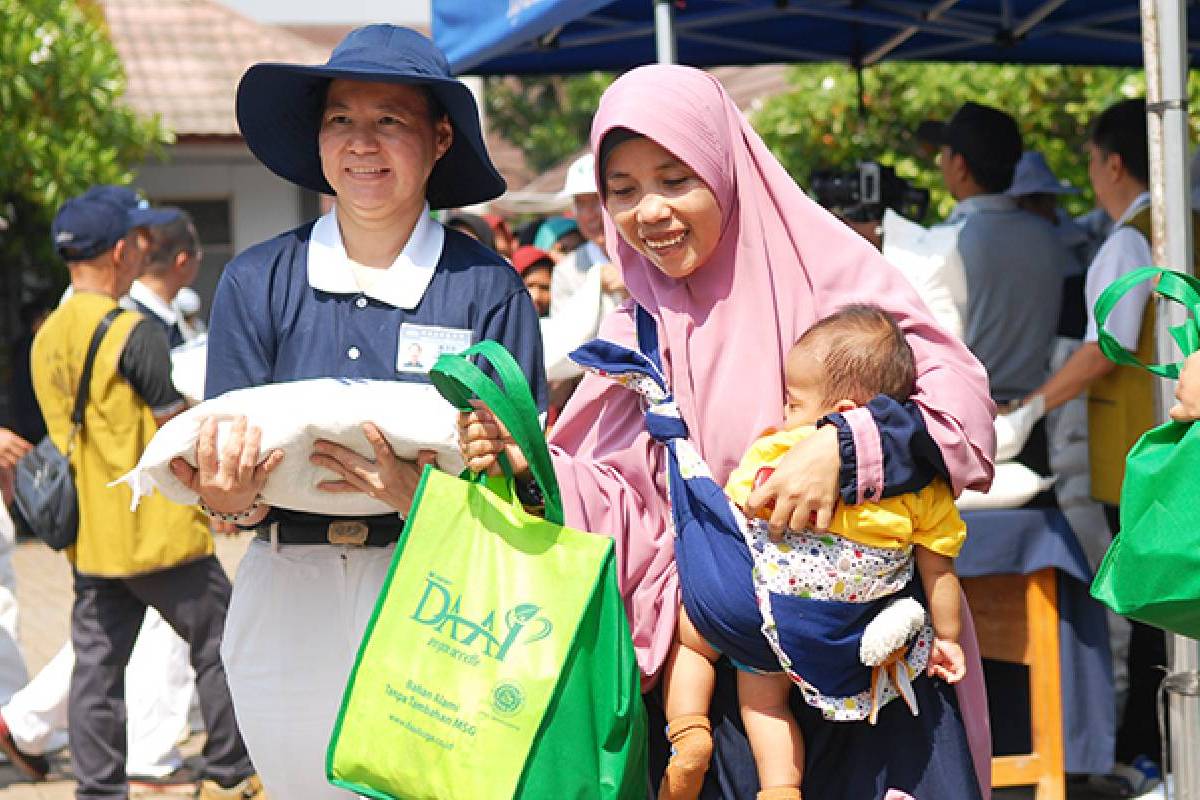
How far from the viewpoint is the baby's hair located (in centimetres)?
255

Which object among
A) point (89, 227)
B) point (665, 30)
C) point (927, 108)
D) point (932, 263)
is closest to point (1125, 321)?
point (932, 263)

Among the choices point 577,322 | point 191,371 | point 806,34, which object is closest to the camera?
point 191,371

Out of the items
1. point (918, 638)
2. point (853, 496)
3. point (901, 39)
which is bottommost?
point (918, 638)

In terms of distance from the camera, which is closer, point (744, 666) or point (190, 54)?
point (744, 666)

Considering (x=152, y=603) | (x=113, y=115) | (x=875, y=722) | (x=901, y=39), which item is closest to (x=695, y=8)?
(x=901, y=39)

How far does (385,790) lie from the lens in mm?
2598

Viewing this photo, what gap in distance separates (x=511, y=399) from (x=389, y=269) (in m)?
0.67

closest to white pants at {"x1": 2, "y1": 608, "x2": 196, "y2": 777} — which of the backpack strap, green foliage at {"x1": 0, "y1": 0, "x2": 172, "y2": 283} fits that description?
the backpack strap

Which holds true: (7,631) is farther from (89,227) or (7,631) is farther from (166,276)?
(89,227)

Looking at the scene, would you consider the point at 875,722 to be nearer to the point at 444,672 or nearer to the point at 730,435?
the point at 730,435

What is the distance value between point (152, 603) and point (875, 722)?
342 centimetres

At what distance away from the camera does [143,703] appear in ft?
20.6

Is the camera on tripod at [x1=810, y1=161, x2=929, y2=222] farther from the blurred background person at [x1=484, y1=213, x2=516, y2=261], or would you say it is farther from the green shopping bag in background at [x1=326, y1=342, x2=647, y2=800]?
the green shopping bag in background at [x1=326, y1=342, x2=647, y2=800]

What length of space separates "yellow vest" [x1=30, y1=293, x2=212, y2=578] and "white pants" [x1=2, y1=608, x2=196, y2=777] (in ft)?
2.59
